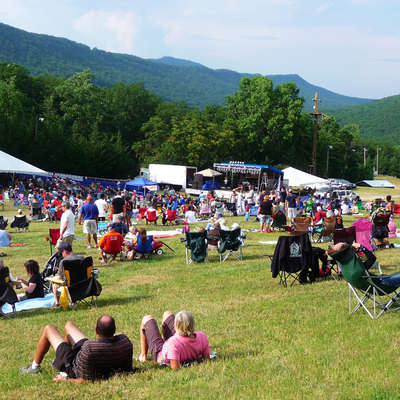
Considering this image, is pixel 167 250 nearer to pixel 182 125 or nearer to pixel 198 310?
pixel 198 310

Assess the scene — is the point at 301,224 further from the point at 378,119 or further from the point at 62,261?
the point at 378,119

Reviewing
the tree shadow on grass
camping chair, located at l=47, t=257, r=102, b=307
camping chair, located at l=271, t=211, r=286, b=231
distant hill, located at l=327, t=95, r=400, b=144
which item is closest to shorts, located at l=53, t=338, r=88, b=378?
camping chair, located at l=47, t=257, r=102, b=307

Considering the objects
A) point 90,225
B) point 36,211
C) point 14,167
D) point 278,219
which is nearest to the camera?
point 90,225

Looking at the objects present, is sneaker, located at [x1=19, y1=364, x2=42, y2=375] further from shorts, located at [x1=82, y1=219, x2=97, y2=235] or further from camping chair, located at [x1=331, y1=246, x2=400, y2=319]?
shorts, located at [x1=82, y1=219, x2=97, y2=235]

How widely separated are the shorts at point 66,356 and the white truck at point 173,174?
134ft

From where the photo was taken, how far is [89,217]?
13.1m

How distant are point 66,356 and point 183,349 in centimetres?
111

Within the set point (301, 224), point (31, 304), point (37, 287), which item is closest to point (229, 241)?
point (301, 224)

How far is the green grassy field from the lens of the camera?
4.17 m

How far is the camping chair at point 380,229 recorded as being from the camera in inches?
470

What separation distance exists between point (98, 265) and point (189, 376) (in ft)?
24.6

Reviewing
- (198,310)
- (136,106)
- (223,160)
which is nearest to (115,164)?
(223,160)

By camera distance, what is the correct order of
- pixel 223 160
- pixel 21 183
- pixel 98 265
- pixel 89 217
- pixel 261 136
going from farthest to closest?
pixel 261 136 < pixel 223 160 < pixel 21 183 < pixel 89 217 < pixel 98 265

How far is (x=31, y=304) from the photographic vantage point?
779 centimetres
